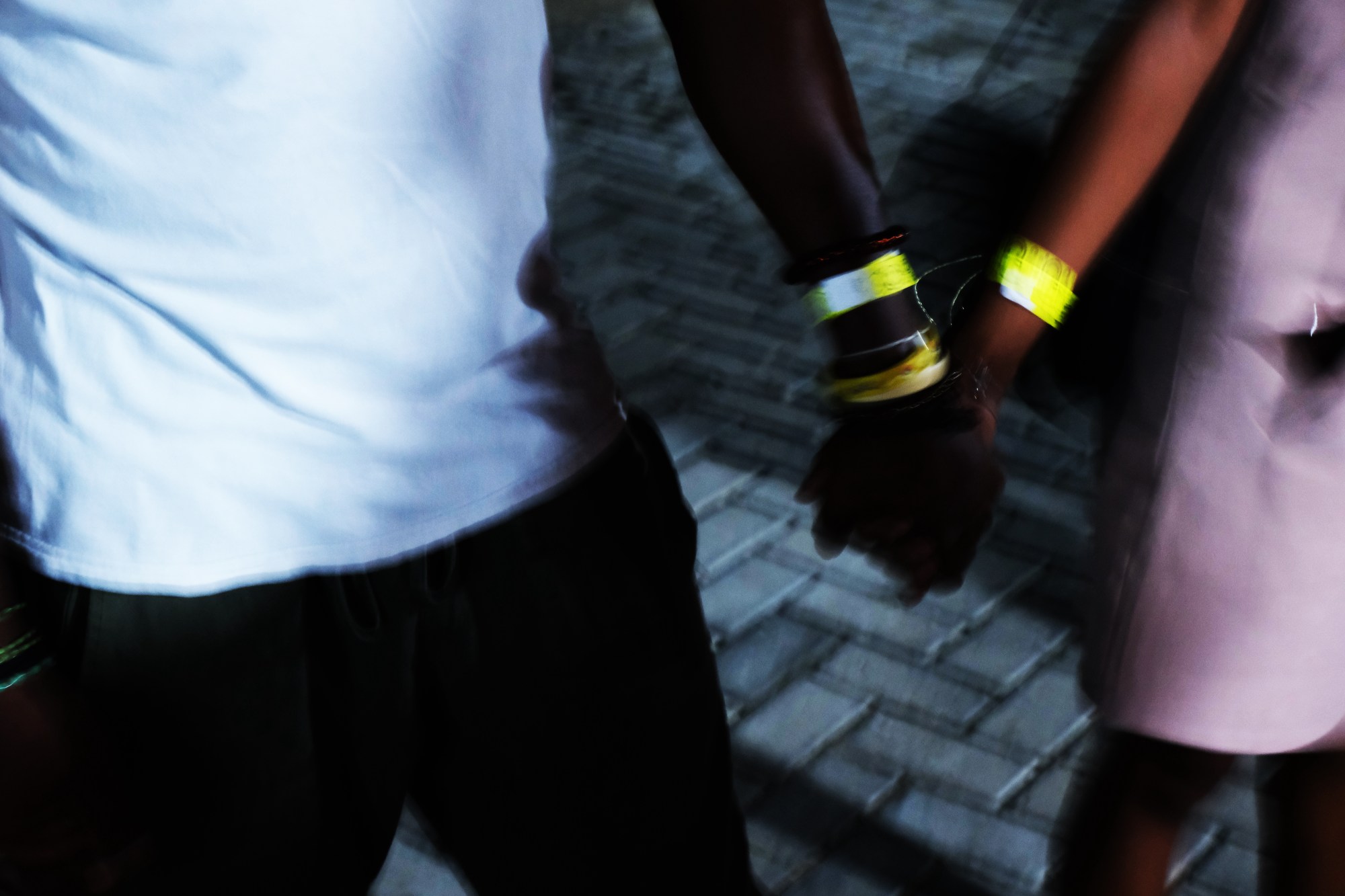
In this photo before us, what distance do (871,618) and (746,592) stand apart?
1.07 ft

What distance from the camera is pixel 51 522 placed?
107 cm

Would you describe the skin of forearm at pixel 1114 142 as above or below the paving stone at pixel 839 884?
above

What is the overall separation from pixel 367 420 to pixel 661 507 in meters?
0.35

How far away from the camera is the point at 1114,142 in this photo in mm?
1371

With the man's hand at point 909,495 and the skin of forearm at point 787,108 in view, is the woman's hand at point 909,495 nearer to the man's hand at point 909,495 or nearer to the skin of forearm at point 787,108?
the man's hand at point 909,495

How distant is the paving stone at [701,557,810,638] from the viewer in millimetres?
3100

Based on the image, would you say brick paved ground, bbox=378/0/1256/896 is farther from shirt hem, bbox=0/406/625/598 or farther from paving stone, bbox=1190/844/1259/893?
shirt hem, bbox=0/406/625/598

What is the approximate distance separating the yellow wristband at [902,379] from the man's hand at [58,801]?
2.64 ft

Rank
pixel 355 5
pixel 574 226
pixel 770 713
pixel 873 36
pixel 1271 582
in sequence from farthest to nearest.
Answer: pixel 873 36
pixel 574 226
pixel 770 713
pixel 1271 582
pixel 355 5

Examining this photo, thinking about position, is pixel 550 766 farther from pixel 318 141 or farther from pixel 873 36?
pixel 873 36

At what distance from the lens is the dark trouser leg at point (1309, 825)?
1.66m

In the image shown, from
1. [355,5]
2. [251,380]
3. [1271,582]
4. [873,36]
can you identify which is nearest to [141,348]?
[251,380]

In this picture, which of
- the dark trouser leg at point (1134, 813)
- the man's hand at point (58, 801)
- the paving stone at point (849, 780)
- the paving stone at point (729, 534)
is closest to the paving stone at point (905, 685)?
the paving stone at point (849, 780)

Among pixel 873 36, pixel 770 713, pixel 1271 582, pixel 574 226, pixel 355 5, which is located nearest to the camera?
pixel 355 5
